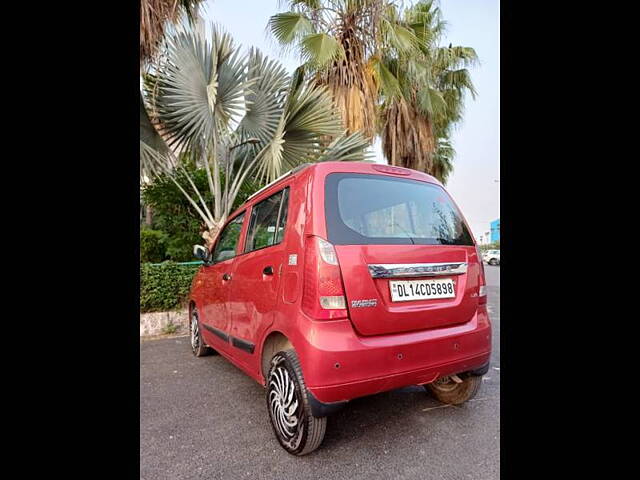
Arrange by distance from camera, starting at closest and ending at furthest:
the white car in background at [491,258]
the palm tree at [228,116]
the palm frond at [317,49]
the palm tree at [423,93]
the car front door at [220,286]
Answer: the car front door at [220,286] < the palm tree at [228,116] < the palm frond at [317,49] < the palm tree at [423,93] < the white car in background at [491,258]

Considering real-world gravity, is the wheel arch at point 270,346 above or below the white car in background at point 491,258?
above

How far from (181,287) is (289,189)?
151 inches

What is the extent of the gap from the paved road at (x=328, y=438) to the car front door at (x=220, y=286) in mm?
477

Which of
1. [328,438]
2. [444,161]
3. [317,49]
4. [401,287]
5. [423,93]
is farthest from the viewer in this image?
[444,161]

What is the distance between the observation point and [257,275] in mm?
2238

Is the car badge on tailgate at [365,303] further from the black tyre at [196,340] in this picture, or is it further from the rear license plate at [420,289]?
the black tyre at [196,340]

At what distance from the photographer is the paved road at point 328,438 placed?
5.81ft

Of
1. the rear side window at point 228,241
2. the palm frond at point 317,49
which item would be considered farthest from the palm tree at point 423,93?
the rear side window at point 228,241

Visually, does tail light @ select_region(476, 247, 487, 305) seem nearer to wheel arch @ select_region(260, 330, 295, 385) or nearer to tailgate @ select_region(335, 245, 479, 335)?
tailgate @ select_region(335, 245, 479, 335)

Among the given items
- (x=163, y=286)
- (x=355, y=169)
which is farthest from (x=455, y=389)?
(x=163, y=286)

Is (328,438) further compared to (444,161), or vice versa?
(444,161)

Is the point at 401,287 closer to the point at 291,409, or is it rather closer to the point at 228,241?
the point at 291,409

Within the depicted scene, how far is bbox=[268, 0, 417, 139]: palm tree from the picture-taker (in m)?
5.88

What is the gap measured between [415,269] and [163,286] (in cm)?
444
